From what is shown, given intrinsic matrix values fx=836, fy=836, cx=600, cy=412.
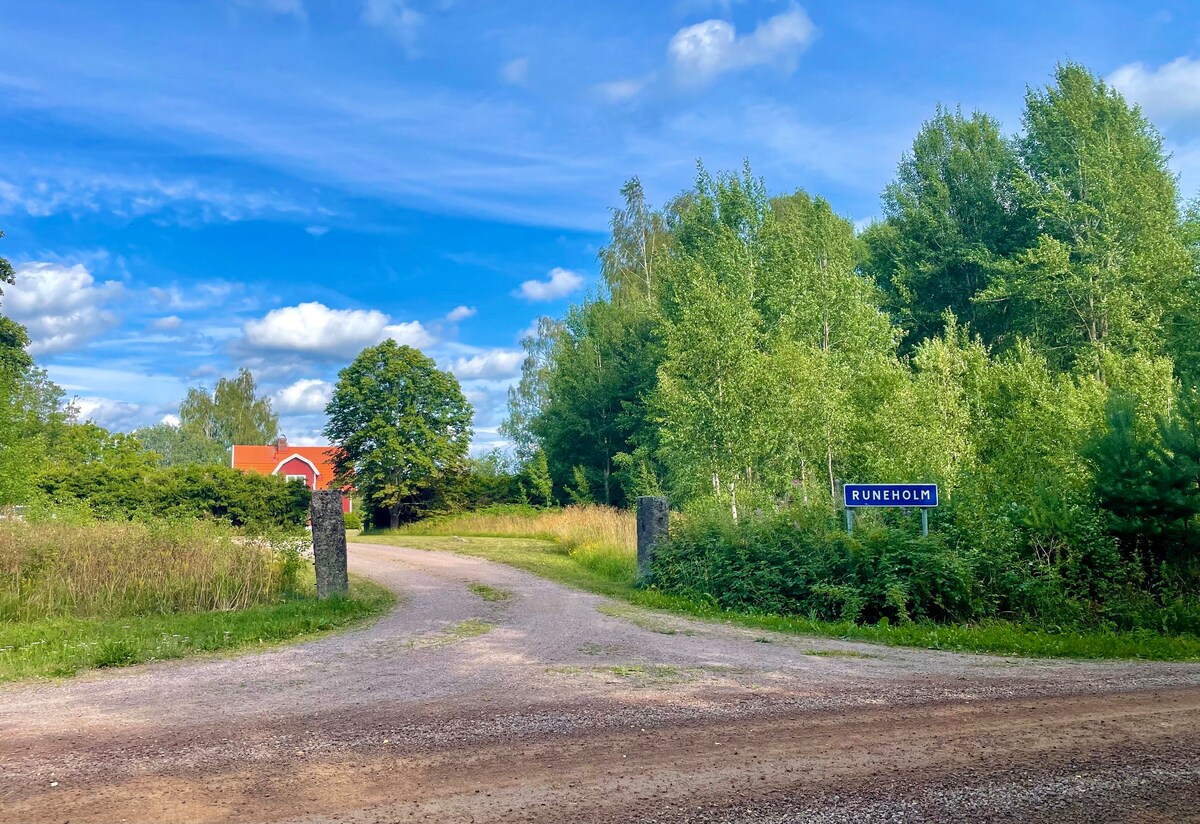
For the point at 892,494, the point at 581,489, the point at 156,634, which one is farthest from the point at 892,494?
the point at 581,489

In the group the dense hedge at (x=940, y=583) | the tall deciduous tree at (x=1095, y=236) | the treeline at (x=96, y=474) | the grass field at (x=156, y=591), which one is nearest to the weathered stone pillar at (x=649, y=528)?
the dense hedge at (x=940, y=583)

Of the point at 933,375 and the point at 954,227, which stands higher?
the point at 954,227

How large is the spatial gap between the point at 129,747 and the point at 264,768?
1286 mm

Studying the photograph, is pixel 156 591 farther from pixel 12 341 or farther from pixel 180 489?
pixel 12 341

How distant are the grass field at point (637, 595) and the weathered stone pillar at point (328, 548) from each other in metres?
4.85

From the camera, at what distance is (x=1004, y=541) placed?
41.8 feet

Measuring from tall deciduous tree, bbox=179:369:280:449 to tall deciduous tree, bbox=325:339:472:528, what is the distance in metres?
45.7

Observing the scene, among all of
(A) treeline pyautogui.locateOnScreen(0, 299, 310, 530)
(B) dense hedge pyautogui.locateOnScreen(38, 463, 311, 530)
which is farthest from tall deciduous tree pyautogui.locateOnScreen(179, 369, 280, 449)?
(B) dense hedge pyautogui.locateOnScreen(38, 463, 311, 530)

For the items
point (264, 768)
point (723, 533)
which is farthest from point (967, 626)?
point (264, 768)

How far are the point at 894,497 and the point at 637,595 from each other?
4.89m

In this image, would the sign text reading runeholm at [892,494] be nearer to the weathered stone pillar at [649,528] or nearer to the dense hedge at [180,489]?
the weathered stone pillar at [649,528]

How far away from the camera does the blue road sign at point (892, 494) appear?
13.1 metres

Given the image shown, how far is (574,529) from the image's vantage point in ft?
85.2

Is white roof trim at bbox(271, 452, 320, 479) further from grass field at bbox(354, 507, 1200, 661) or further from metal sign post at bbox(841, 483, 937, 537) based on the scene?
metal sign post at bbox(841, 483, 937, 537)
